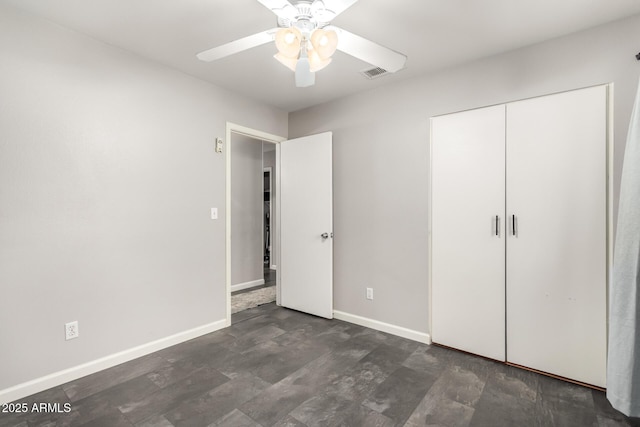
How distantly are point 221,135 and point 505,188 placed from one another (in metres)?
2.66

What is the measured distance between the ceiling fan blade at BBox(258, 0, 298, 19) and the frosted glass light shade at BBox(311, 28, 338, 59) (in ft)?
0.51

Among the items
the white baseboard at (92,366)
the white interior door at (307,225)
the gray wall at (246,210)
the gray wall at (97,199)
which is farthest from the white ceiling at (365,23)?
the white baseboard at (92,366)

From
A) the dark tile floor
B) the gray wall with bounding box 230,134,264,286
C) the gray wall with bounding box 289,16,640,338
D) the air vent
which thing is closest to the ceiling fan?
the air vent

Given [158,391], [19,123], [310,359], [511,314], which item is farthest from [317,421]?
[19,123]

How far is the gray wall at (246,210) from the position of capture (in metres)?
4.62

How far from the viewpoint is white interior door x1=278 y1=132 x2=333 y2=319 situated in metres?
3.42

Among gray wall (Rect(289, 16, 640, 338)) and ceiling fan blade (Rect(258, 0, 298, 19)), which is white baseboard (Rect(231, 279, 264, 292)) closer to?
gray wall (Rect(289, 16, 640, 338))

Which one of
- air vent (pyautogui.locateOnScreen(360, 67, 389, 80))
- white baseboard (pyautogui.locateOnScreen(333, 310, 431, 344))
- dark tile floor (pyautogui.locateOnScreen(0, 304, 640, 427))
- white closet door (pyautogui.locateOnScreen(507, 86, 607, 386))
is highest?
air vent (pyautogui.locateOnScreen(360, 67, 389, 80))

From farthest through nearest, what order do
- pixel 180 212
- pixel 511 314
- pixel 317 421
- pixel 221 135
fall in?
1. pixel 221 135
2. pixel 180 212
3. pixel 511 314
4. pixel 317 421

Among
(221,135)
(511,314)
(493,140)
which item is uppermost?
(221,135)

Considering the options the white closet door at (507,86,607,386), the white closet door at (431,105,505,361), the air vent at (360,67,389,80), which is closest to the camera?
the white closet door at (507,86,607,386)

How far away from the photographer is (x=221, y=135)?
10.4 feet

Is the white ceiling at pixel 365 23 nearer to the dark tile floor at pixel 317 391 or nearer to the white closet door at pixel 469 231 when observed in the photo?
the white closet door at pixel 469 231

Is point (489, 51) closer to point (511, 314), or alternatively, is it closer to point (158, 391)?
point (511, 314)
